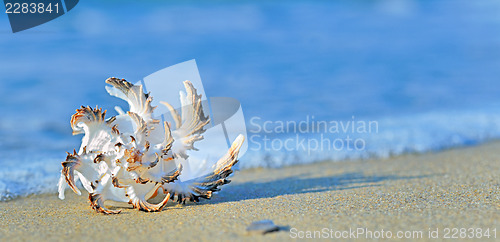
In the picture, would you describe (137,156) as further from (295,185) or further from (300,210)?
(295,185)

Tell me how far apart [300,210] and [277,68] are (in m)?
7.03

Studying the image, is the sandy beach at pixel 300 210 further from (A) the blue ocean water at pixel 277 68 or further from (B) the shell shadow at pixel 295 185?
(A) the blue ocean water at pixel 277 68

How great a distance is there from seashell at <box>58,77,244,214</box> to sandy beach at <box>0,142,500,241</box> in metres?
0.10

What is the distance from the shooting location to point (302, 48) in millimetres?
10453

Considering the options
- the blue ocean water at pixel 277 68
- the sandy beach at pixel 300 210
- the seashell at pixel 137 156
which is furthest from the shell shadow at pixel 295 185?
the blue ocean water at pixel 277 68

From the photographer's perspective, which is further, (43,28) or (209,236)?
(43,28)

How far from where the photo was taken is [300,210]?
2184 millimetres

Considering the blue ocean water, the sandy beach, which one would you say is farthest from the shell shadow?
the blue ocean water

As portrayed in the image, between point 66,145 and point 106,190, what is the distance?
8.41 feet

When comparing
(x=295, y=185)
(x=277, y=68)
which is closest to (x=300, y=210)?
(x=295, y=185)

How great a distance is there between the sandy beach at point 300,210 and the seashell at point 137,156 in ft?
0.34

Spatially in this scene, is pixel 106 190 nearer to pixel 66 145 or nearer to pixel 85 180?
pixel 85 180

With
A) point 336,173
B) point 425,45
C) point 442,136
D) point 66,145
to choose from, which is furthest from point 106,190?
point 425,45

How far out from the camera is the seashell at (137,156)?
2152 millimetres
